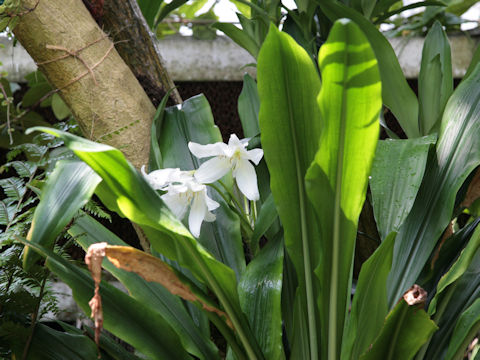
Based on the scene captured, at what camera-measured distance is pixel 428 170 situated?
0.75 m

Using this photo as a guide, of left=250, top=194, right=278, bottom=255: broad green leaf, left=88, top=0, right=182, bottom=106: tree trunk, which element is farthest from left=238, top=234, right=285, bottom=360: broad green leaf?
left=88, top=0, right=182, bottom=106: tree trunk

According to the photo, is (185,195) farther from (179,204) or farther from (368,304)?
(368,304)

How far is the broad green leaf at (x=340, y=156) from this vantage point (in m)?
0.50

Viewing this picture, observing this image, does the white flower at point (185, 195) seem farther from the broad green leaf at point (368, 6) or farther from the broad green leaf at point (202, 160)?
the broad green leaf at point (368, 6)

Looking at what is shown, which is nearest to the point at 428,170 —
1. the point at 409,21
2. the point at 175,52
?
the point at 175,52

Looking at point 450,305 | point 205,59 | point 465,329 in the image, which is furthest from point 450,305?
point 205,59

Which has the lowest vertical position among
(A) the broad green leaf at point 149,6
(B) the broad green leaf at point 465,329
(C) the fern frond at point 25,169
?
(B) the broad green leaf at point 465,329

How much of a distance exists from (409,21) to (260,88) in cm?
137

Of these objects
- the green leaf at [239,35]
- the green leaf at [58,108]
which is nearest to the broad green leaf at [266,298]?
the green leaf at [239,35]

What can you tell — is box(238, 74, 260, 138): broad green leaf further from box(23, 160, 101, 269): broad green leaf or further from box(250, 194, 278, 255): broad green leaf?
box(23, 160, 101, 269): broad green leaf

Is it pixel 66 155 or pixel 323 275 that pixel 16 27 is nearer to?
pixel 66 155

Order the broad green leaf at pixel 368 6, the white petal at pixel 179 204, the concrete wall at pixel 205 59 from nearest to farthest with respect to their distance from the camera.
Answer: the white petal at pixel 179 204
the broad green leaf at pixel 368 6
the concrete wall at pixel 205 59

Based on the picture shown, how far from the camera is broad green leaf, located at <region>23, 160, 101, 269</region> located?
47cm

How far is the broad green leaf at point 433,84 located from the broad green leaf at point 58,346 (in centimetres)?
68
